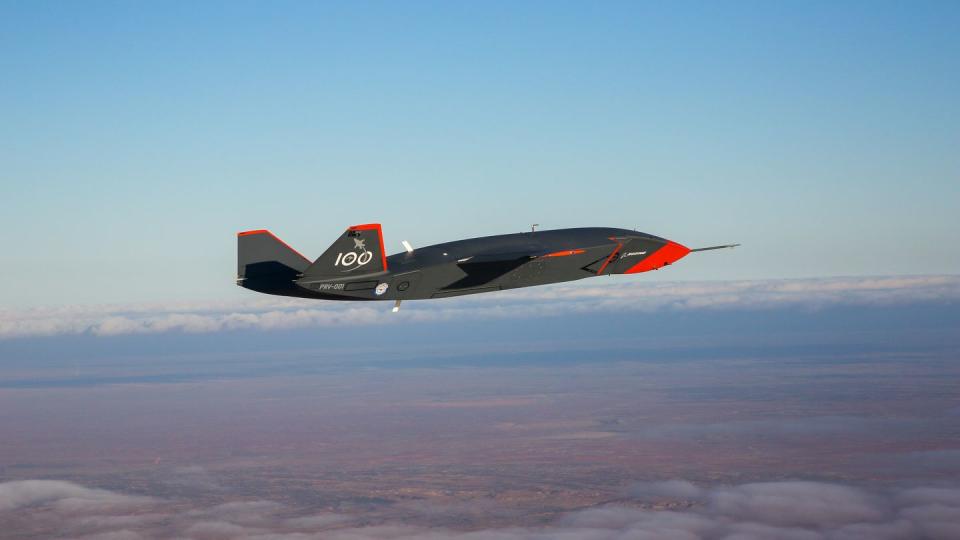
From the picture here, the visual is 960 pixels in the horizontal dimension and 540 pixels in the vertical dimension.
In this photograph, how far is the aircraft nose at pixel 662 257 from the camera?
63188mm

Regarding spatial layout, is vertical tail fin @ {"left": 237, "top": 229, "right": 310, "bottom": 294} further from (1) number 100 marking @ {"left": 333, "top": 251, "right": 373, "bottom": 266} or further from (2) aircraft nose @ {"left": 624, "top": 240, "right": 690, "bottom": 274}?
(2) aircraft nose @ {"left": 624, "top": 240, "right": 690, "bottom": 274}

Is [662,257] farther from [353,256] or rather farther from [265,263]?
[265,263]

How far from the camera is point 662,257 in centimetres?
6388

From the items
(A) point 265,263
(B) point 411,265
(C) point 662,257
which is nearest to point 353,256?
(B) point 411,265

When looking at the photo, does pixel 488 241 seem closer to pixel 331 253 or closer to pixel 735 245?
pixel 331 253

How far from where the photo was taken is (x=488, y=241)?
2189 inches

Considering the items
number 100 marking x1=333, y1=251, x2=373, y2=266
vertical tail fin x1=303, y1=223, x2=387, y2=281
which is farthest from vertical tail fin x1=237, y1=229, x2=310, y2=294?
number 100 marking x1=333, y1=251, x2=373, y2=266

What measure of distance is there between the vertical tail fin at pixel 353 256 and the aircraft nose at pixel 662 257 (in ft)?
67.6

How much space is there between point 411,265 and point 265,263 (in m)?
8.44

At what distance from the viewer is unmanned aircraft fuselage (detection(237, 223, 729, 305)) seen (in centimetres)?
5022

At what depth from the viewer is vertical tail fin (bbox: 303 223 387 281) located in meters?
49.5

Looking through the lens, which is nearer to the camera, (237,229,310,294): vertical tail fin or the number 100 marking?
the number 100 marking

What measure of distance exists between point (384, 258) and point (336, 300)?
383 cm

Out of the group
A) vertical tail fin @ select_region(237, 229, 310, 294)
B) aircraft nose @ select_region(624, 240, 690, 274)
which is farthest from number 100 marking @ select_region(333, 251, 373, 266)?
aircraft nose @ select_region(624, 240, 690, 274)
